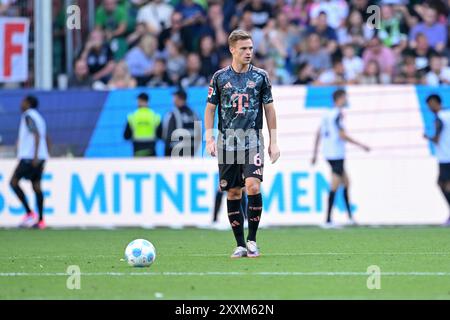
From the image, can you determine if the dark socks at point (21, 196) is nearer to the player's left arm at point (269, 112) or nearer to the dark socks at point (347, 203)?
the dark socks at point (347, 203)

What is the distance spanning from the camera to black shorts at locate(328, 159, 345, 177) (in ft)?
63.3

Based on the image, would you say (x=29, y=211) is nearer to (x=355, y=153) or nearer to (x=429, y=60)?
(x=355, y=153)

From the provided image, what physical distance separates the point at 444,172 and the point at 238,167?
314 inches

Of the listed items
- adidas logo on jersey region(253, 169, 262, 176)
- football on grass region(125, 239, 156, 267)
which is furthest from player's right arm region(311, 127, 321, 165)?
football on grass region(125, 239, 156, 267)

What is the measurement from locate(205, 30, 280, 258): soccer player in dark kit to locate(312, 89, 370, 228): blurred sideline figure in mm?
7301

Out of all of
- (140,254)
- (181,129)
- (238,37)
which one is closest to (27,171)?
(181,129)

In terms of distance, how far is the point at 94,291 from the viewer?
29.9ft

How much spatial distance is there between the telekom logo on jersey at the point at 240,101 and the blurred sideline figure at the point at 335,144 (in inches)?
293

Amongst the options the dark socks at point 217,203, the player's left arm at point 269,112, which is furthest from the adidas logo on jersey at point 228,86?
the dark socks at point 217,203

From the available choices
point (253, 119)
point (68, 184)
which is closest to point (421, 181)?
point (68, 184)

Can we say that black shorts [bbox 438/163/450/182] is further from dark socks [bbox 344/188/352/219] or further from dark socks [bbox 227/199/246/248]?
dark socks [bbox 227/199/246/248]

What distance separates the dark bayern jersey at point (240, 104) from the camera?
11750mm

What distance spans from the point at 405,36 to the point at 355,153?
336 centimetres

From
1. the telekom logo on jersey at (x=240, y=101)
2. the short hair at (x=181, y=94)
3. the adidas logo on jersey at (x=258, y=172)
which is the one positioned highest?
the telekom logo on jersey at (x=240, y=101)
